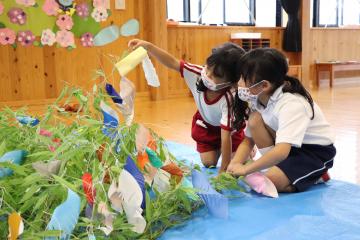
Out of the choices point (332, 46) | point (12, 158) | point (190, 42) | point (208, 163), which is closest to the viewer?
point (12, 158)

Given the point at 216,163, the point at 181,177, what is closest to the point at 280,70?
the point at 181,177

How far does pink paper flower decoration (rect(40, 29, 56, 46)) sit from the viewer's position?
343 centimetres

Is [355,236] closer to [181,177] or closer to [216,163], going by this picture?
[181,177]

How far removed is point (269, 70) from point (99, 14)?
257cm

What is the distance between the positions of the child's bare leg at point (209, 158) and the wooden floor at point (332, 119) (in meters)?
0.26

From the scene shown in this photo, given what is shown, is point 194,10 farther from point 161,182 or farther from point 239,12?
point 161,182

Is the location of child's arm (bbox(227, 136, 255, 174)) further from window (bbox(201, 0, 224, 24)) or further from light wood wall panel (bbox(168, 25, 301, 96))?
window (bbox(201, 0, 224, 24))

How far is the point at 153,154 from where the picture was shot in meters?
1.19

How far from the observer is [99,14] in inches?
141

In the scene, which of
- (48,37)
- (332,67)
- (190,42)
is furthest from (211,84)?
(332,67)

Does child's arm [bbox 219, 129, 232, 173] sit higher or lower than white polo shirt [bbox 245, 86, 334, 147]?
lower

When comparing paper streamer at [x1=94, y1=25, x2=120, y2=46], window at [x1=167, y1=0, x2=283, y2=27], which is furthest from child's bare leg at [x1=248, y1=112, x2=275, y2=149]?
window at [x1=167, y1=0, x2=283, y2=27]

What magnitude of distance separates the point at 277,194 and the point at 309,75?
4.48 meters

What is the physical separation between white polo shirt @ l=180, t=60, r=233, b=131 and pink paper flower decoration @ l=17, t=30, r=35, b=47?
81.7 inches
